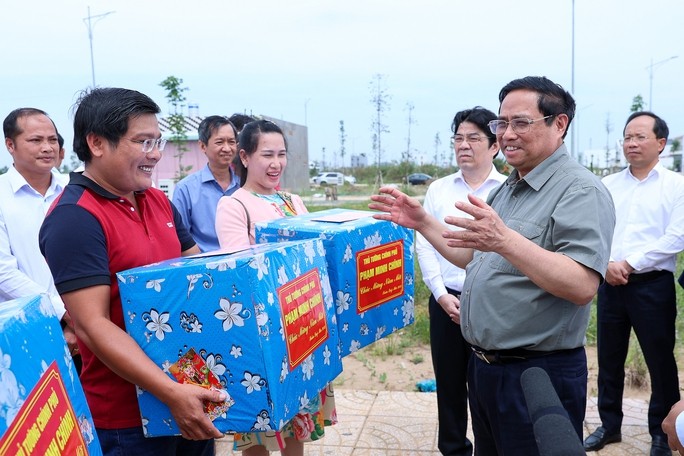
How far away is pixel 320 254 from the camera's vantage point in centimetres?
189

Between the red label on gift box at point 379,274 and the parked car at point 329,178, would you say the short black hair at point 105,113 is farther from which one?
the parked car at point 329,178

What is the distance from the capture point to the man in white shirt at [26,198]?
274 centimetres

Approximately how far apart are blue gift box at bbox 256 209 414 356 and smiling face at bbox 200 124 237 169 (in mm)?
1539

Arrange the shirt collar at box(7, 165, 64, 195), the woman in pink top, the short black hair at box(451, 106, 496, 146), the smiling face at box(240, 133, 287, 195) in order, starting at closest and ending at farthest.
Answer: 1. the woman in pink top
2. the smiling face at box(240, 133, 287, 195)
3. the shirt collar at box(7, 165, 64, 195)
4. the short black hair at box(451, 106, 496, 146)

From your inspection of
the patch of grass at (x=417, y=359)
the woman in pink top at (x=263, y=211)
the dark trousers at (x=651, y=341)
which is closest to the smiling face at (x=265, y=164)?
the woman in pink top at (x=263, y=211)

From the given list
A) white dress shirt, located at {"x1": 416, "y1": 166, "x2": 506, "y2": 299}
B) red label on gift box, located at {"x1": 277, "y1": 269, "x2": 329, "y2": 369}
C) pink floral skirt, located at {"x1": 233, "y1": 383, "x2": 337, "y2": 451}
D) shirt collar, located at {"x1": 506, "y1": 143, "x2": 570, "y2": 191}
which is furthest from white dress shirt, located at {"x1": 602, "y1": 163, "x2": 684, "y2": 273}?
red label on gift box, located at {"x1": 277, "y1": 269, "x2": 329, "y2": 369}

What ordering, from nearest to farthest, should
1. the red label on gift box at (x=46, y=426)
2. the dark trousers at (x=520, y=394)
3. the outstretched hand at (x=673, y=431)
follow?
the red label on gift box at (x=46, y=426) < the outstretched hand at (x=673, y=431) < the dark trousers at (x=520, y=394)

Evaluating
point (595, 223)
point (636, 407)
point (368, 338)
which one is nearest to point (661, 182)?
point (636, 407)

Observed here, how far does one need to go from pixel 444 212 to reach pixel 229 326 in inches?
77.7

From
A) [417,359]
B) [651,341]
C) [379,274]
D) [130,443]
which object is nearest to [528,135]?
[379,274]

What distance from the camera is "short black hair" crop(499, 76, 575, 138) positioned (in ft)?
6.72

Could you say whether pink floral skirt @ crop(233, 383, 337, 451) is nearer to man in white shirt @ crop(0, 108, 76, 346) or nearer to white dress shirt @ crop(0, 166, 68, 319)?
man in white shirt @ crop(0, 108, 76, 346)

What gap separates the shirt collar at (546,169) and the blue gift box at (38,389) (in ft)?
5.21

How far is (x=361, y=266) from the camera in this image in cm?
214
